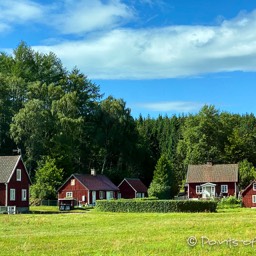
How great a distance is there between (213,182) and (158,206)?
3851cm

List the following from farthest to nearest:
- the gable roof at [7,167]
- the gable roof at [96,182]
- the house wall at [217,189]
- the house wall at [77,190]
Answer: the house wall at [217,189] < the gable roof at [96,182] < the house wall at [77,190] < the gable roof at [7,167]

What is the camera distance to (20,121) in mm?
76875

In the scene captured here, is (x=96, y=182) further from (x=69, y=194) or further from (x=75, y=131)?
(x=75, y=131)

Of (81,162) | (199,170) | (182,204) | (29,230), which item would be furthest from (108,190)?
(29,230)

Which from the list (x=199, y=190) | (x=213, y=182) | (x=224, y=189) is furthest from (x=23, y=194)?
(x=224, y=189)

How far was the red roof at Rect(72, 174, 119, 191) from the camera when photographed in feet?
252

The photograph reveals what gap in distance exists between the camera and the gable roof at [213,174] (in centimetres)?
8516

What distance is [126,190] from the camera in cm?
8619

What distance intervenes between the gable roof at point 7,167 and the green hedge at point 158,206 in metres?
12.0

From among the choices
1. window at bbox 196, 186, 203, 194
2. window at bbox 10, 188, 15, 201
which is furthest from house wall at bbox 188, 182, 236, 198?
window at bbox 10, 188, 15, 201

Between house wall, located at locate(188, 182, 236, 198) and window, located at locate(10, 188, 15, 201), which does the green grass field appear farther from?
house wall, located at locate(188, 182, 236, 198)

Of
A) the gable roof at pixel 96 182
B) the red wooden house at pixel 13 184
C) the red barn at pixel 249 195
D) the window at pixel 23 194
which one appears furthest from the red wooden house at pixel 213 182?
the red wooden house at pixel 13 184

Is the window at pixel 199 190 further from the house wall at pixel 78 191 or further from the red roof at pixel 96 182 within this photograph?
the house wall at pixel 78 191

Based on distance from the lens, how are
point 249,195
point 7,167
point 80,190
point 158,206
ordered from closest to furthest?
1. point 158,206
2. point 7,167
3. point 249,195
4. point 80,190
